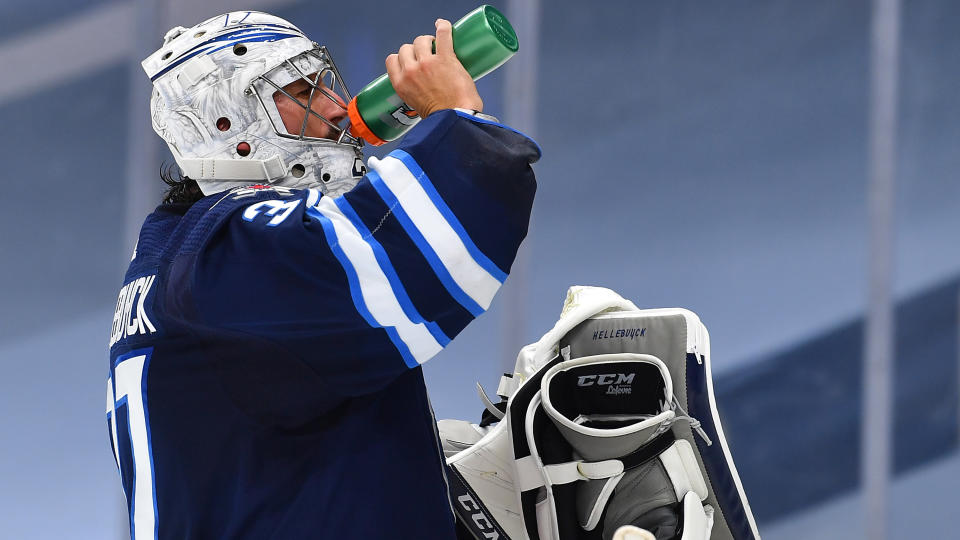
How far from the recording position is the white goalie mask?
4.02 feet

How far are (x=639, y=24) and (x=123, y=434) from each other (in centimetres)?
287

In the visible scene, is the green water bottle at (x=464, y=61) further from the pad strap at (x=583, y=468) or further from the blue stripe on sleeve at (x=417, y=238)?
the pad strap at (x=583, y=468)

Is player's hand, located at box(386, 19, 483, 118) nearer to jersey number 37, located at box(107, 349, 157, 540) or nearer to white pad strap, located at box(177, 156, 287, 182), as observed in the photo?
white pad strap, located at box(177, 156, 287, 182)

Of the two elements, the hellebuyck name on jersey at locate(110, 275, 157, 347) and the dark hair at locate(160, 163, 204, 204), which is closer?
the hellebuyck name on jersey at locate(110, 275, 157, 347)

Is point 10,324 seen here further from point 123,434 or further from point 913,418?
point 913,418

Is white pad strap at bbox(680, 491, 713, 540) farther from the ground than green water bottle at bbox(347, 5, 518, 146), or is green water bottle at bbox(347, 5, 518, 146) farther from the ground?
green water bottle at bbox(347, 5, 518, 146)

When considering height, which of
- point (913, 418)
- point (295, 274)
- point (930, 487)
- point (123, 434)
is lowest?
point (930, 487)

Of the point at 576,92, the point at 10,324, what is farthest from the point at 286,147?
the point at 576,92

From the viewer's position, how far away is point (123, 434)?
1119 millimetres

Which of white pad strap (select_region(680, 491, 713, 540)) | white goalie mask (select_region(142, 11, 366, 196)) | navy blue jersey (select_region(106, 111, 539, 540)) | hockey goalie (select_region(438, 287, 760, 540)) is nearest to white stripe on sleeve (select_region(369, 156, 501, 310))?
navy blue jersey (select_region(106, 111, 539, 540))

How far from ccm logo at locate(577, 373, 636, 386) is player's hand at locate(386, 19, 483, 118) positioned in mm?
497

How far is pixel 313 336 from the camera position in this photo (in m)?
0.98

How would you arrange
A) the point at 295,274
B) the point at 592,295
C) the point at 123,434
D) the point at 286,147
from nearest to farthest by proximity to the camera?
the point at 295,274 < the point at 123,434 < the point at 286,147 < the point at 592,295

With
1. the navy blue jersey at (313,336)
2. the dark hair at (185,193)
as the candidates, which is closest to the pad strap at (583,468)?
the navy blue jersey at (313,336)
